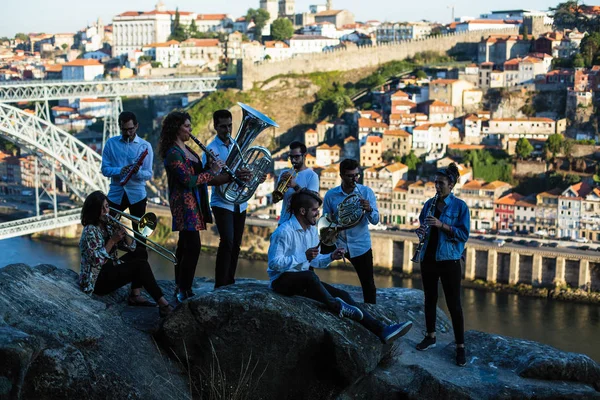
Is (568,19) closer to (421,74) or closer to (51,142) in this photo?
(421,74)

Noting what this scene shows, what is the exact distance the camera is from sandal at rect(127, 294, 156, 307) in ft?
14.9

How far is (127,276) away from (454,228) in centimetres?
143

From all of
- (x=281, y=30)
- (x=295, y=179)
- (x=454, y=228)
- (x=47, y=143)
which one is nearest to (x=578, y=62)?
(x=281, y=30)

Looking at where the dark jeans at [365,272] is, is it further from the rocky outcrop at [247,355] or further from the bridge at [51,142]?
the bridge at [51,142]

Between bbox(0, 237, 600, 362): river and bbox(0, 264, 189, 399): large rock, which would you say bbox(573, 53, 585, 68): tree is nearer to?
bbox(0, 237, 600, 362): river

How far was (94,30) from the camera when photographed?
200 feet

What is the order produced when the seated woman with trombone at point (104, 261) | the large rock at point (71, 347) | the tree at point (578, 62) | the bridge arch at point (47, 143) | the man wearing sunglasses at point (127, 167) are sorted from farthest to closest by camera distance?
1. the tree at point (578, 62)
2. the bridge arch at point (47, 143)
3. the man wearing sunglasses at point (127, 167)
4. the seated woman with trombone at point (104, 261)
5. the large rock at point (71, 347)

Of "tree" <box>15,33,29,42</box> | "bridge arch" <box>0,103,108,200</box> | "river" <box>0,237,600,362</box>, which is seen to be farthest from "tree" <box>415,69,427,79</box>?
"tree" <box>15,33,29,42</box>

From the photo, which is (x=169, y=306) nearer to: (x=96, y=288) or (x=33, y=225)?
(x=96, y=288)

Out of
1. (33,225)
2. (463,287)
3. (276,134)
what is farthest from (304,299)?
(276,134)

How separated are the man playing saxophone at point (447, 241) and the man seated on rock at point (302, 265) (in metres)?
0.36

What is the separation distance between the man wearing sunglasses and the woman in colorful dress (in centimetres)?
35

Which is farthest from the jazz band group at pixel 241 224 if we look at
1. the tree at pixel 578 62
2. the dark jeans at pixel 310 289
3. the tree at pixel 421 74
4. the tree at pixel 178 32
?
the tree at pixel 178 32

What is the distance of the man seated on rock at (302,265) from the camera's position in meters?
4.13
